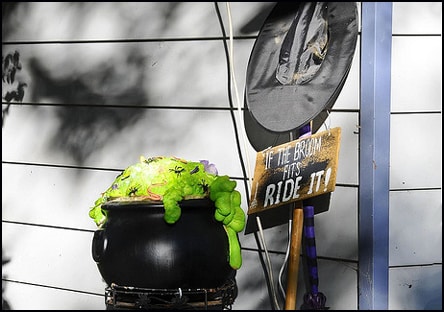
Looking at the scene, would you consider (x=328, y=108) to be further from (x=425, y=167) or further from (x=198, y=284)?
(x=198, y=284)

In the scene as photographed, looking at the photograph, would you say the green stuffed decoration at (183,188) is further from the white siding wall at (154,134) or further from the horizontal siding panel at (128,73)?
the horizontal siding panel at (128,73)

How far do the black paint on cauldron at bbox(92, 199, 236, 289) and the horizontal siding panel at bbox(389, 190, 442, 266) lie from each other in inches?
26.7

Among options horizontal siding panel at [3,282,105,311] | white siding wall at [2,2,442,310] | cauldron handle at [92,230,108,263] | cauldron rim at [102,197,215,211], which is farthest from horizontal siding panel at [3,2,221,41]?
horizontal siding panel at [3,282,105,311]

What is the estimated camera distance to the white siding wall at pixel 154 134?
2.91m

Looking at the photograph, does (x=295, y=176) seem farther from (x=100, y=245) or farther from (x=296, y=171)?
(x=100, y=245)

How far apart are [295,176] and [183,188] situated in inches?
16.8

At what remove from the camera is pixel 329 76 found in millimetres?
2727

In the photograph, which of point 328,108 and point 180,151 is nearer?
point 328,108

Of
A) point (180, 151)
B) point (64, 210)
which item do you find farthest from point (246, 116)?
point (64, 210)

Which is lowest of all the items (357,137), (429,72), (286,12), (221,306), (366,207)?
(221,306)

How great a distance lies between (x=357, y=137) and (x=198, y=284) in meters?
0.82

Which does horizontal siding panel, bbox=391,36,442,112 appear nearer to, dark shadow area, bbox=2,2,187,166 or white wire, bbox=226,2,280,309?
white wire, bbox=226,2,280,309

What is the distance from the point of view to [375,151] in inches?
112

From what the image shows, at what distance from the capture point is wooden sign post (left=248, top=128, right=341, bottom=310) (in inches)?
109
